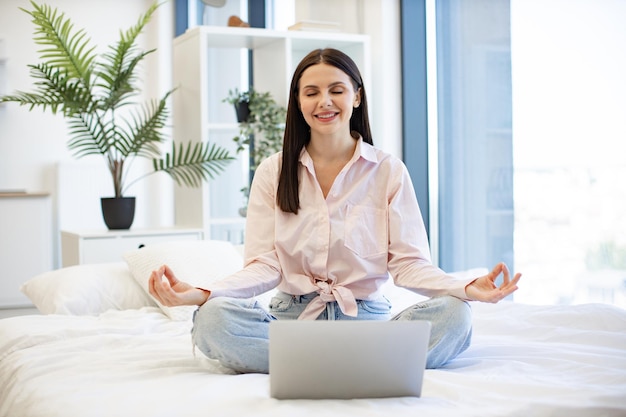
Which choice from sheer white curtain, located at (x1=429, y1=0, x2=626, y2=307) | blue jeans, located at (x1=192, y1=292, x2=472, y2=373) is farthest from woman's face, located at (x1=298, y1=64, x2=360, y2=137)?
sheer white curtain, located at (x1=429, y1=0, x2=626, y2=307)

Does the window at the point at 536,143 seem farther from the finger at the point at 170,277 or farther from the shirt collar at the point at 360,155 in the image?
the finger at the point at 170,277

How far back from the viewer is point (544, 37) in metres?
3.21

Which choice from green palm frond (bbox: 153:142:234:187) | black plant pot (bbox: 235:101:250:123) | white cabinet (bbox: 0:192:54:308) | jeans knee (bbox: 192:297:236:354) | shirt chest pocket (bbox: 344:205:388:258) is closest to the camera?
jeans knee (bbox: 192:297:236:354)

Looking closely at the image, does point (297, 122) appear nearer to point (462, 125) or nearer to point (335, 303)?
point (335, 303)

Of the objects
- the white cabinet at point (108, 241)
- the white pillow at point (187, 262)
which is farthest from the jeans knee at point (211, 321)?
the white cabinet at point (108, 241)

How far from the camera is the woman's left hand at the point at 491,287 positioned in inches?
67.8

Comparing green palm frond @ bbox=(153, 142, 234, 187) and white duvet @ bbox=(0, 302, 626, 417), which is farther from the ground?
green palm frond @ bbox=(153, 142, 234, 187)

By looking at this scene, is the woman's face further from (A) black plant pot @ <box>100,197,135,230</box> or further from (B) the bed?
(A) black plant pot @ <box>100,197,135,230</box>

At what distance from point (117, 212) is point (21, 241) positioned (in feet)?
3.38

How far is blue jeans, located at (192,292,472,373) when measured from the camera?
5.96ft

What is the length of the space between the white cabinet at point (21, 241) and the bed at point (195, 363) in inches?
66.0

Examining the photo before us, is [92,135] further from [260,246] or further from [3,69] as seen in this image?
[3,69]

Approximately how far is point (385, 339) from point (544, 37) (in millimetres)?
2046

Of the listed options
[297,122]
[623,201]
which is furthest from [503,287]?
[623,201]
